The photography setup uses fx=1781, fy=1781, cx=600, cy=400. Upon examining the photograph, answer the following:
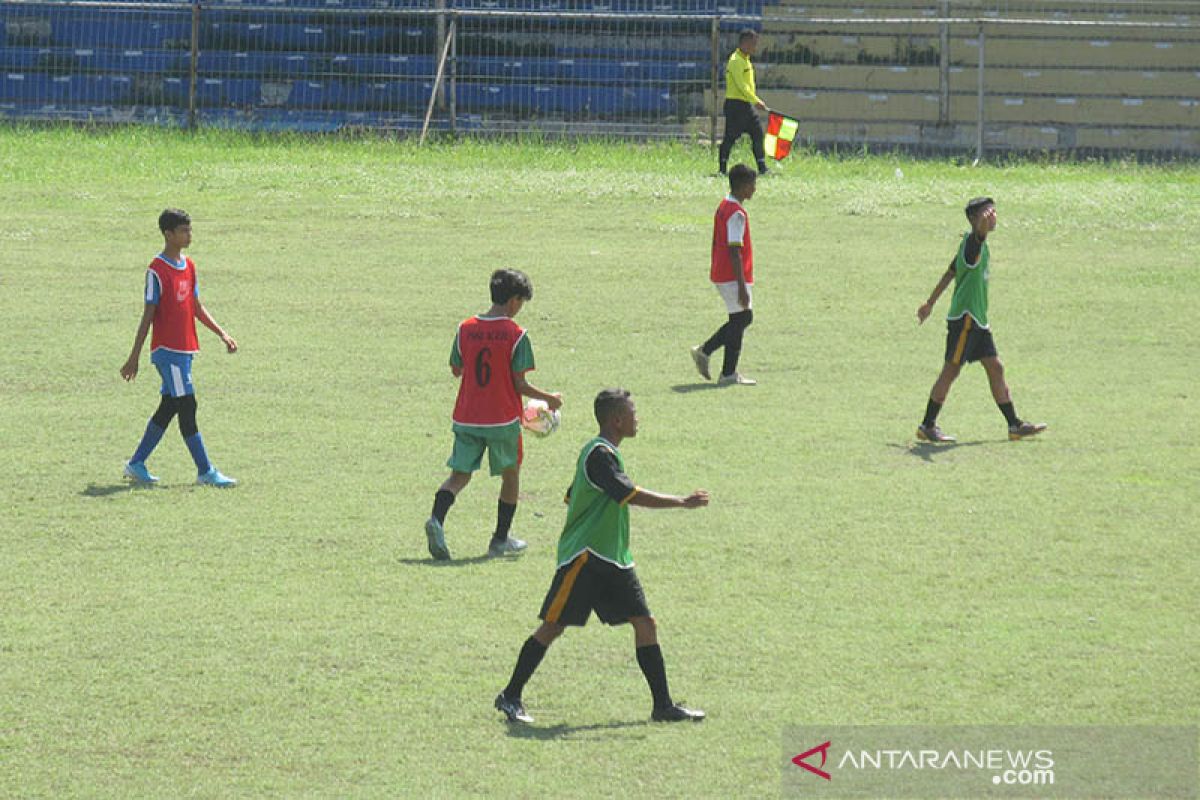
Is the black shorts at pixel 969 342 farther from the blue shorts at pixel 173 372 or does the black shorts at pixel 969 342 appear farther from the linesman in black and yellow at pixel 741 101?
the linesman in black and yellow at pixel 741 101

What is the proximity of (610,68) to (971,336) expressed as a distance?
16.4 m

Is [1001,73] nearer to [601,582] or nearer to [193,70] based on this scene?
[193,70]

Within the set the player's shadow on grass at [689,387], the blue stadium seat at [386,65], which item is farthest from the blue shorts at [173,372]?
the blue stadium seat at [386,65]

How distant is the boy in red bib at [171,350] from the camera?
11.4 metres

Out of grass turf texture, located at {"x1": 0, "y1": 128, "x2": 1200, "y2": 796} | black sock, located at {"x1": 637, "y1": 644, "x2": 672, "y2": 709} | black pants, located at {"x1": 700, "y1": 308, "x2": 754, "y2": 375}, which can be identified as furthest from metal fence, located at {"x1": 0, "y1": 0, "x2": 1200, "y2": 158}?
black sock, located at {"x1": 637, "y1": 644, "x2": 672, "y2": 709}

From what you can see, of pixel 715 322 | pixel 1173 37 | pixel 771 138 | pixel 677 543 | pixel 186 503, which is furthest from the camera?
pixel 1173 37

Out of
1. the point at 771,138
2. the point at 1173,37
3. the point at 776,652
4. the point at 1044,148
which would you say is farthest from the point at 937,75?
the point at 776,652

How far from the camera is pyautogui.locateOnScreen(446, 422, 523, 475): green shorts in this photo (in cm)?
985

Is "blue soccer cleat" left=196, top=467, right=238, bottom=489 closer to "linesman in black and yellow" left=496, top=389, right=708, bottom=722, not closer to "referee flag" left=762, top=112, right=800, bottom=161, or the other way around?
"linesman in black and yellow" left=496, top=389, right=708, bottom=722

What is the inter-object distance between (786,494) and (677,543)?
1300mm

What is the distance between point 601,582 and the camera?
24.8 ft

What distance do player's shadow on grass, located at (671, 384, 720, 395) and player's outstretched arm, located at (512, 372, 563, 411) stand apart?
4.62 meters

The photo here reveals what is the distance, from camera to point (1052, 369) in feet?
49.8

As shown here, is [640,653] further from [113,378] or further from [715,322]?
[715,322]
